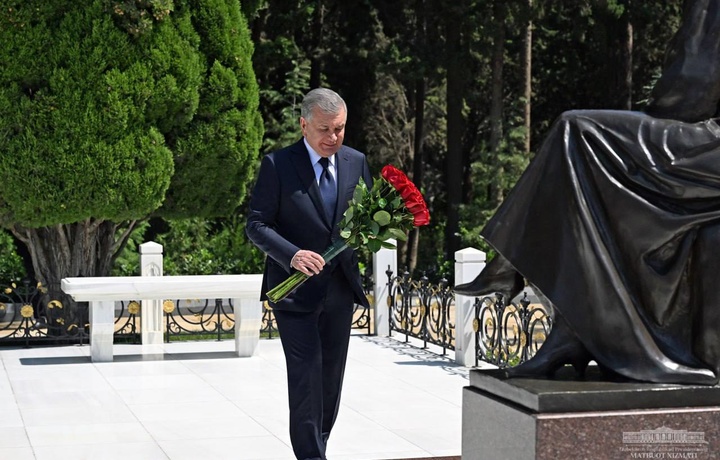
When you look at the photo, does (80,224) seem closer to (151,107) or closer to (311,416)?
(151,107)

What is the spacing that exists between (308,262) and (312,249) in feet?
1.38

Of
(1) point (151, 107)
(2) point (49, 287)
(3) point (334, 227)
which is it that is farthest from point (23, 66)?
(3) point (334, 227)

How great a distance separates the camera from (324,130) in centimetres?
530

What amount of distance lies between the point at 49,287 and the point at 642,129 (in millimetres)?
10736

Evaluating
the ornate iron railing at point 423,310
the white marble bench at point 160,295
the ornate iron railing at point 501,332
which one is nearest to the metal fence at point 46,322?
the white marble bench at point 160,295

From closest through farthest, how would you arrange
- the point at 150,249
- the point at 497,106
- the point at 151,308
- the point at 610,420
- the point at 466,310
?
the point at 610,420
the point at 466,310
the point at 151,308
the point at 150,249
the point at 497,106

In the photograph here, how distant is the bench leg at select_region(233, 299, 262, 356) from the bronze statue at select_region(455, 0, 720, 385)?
7665mm

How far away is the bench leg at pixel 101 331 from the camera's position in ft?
38.2

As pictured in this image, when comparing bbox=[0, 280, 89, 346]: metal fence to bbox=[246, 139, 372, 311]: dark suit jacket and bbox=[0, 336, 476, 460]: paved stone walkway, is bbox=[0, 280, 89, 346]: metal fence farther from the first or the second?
bbox=[246, 139, 372, 311]: dark suit jacket

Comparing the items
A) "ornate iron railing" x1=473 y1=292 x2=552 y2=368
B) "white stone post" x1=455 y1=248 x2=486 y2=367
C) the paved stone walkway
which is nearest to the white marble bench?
the paved stone walkway

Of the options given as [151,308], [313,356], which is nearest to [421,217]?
[313,356]

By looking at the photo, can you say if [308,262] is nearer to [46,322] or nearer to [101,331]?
[101,331]

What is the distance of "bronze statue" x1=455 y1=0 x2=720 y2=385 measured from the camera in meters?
4.29

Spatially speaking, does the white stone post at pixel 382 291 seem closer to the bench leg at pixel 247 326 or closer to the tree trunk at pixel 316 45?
the bench leg at pixel 247 326
